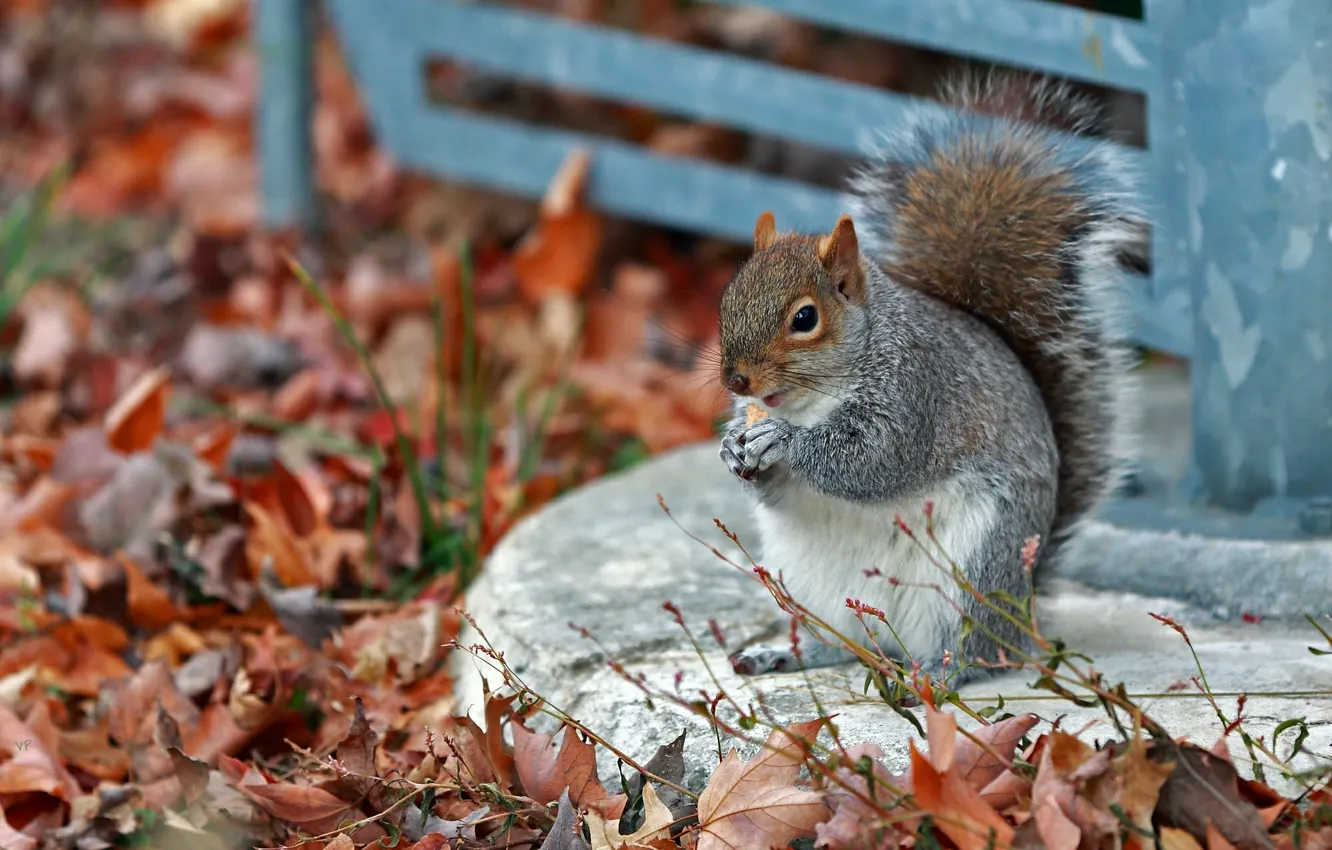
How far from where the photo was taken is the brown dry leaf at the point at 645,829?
2.10 metres

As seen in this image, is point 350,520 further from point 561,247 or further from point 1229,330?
point 1229,330

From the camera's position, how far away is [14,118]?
6.37 metres

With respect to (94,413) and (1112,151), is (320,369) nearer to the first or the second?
(94,413)

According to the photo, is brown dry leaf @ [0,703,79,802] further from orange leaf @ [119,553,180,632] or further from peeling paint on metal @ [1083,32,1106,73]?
peeling paint on metal @ [1083,32,1106,73]

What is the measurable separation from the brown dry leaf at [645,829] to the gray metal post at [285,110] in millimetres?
3524

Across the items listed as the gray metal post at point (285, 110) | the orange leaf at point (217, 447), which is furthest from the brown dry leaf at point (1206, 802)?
the gray metal post at point (285, 110)

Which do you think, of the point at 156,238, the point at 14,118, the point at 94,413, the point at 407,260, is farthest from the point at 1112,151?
the point at 14,118

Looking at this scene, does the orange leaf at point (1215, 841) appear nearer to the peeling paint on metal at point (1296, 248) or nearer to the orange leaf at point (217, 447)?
the peeling paint on metal at point (1296, 248)

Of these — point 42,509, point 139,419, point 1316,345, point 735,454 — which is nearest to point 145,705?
point 42,509

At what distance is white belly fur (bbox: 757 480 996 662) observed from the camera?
2309mm

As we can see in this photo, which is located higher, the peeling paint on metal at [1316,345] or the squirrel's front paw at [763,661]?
the peeling paint on metal at [1316,345]

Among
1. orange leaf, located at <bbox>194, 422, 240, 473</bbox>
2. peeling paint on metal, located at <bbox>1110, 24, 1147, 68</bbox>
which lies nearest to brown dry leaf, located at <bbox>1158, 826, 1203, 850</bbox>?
peeling paint on metal, located at <bbox>1110, 24, 1147, 68</bbox>

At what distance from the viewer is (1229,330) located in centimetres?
269

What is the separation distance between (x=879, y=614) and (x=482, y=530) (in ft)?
4.52
